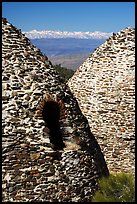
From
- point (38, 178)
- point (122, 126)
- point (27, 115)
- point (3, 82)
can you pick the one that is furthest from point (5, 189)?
point (122, 126)

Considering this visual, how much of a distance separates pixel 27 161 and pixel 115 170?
A: 634 cm

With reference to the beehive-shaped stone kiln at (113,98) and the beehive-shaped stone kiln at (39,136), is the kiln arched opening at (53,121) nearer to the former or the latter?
the beehive-shaped stone kiln at (39,136)

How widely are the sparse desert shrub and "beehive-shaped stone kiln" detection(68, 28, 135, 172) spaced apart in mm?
5554

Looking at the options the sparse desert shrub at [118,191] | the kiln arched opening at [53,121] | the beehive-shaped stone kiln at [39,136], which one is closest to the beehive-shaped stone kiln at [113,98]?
the beehive-shaped stone kiln at [39,136]

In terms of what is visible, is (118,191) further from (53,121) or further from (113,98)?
(113,98)

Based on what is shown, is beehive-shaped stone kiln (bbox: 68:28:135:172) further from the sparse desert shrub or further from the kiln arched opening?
the sparse desert shrub

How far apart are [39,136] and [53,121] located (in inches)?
33.0

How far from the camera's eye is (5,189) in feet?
31.5

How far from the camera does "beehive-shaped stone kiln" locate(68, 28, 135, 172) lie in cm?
1523

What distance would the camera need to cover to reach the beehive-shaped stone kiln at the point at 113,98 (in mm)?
15227

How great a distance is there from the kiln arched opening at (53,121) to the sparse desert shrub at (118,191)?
1.49 metres

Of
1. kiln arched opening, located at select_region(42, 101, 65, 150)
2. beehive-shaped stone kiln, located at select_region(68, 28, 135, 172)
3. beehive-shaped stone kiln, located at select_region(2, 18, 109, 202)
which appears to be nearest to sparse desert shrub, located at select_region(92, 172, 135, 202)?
beehive-shaped stone kiln, located at select_region(2, 18, 109, 202)

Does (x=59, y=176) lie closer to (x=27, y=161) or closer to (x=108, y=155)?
(x=27, y=161)

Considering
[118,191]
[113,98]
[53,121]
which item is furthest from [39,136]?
[113,98]
